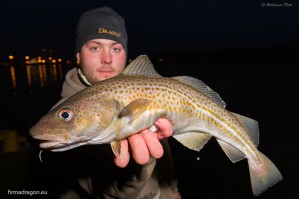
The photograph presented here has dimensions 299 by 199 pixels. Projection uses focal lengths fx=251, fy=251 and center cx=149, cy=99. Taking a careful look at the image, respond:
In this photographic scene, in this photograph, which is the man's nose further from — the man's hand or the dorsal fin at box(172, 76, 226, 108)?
the man's hand

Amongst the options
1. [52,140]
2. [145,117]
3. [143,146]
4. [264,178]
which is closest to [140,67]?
[145,117]

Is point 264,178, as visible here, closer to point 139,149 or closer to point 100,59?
point 139,149

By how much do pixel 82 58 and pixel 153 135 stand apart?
2.28 m

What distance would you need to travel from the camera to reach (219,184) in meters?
9.47

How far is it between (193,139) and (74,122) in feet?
5.06

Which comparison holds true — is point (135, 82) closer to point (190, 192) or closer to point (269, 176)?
point (269, 176)

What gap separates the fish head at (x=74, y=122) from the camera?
2.32 meters

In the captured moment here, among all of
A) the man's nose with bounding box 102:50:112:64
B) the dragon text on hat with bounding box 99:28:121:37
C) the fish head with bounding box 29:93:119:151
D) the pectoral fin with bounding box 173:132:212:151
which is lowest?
the pectoral fin with bounding box 173:132:212:151

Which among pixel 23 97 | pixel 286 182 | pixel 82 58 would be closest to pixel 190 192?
pixel 286 182

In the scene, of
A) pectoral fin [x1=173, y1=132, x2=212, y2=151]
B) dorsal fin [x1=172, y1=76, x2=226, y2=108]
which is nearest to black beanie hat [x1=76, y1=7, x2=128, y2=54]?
dorsal fin [x1=172, y1=76, x2=226, y2=108]

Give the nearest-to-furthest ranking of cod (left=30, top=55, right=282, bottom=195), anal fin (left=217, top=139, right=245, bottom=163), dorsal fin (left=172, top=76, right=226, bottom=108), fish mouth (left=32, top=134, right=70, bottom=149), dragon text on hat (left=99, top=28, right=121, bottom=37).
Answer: fish mouth (left=32, top=134, right=70, bottom=149)
cod (left=30, top=55, right=282, bottom=195)
dorsal fin (left=172, top=76, right=226, bottom=108)
anal fin (left=217, top=139, right=245, bottom=163)
dragon text on hat (left=99, top=28, right=121, bottom=37)

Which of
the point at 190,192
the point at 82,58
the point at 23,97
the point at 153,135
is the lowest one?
the point at 23,97

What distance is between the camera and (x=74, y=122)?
243 centimetres

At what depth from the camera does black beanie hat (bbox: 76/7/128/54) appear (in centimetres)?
428
